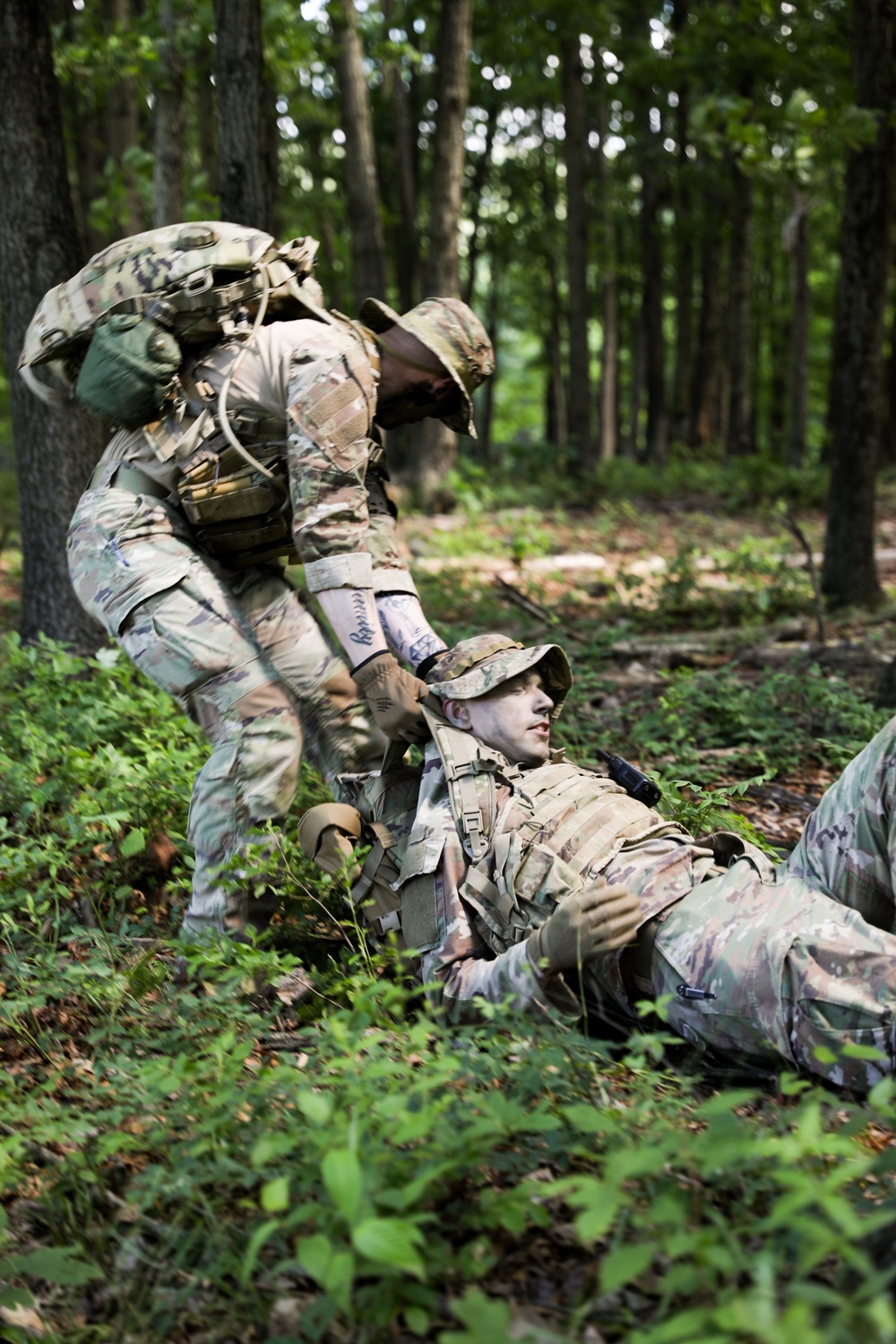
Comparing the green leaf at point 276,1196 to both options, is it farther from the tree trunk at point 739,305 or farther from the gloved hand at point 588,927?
the tree trunk at point 739,305

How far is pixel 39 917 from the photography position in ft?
13.0

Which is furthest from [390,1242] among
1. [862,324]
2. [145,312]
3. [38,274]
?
[862,324]

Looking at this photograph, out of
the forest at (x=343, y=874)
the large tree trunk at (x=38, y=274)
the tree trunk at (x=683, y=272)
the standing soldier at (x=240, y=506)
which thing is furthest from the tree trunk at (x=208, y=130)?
the standing soldier at (x=240, y=506)

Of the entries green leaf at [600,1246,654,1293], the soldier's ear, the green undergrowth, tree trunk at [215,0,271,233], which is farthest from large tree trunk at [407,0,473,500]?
green leaf at [600,1246,654,1293]

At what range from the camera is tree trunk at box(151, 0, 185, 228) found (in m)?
8.09

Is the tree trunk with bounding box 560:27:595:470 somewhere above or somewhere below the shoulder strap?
above

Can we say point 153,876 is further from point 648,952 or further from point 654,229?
point 654,229

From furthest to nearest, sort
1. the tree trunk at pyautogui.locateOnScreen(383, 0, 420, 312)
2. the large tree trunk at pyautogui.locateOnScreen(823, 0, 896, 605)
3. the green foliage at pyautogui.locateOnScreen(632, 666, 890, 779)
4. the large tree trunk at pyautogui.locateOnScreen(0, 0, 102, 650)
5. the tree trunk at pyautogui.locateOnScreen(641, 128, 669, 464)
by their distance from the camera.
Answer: the tree trunk at pyautogui.locateOnScreen(641, 128, 669, 464) → the tree trunk at pyautogui.locateOnScreen(383, 0, 420, 312) → the large tree trunk at pyautogui.locateOnScreen(823, 0, 896, 605) → the large tree trunk at pyautogui.locateOnScreen(0, 0, 102, 650) → the green foliage at pyautogui.locateOnScreen(632, 666, 890, 779)

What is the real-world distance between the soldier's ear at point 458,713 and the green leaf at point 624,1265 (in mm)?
2004

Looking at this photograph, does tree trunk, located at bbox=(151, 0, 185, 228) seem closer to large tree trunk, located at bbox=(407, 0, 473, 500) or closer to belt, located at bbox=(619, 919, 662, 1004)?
large tree trunk, located at bbox=(407, 0, 473, 500)

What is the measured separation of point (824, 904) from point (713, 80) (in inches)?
602

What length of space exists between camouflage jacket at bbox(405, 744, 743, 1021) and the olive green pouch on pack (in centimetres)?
167

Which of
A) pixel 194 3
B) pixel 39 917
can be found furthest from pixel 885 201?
pixel 39 917

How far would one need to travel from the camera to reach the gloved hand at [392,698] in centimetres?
362
